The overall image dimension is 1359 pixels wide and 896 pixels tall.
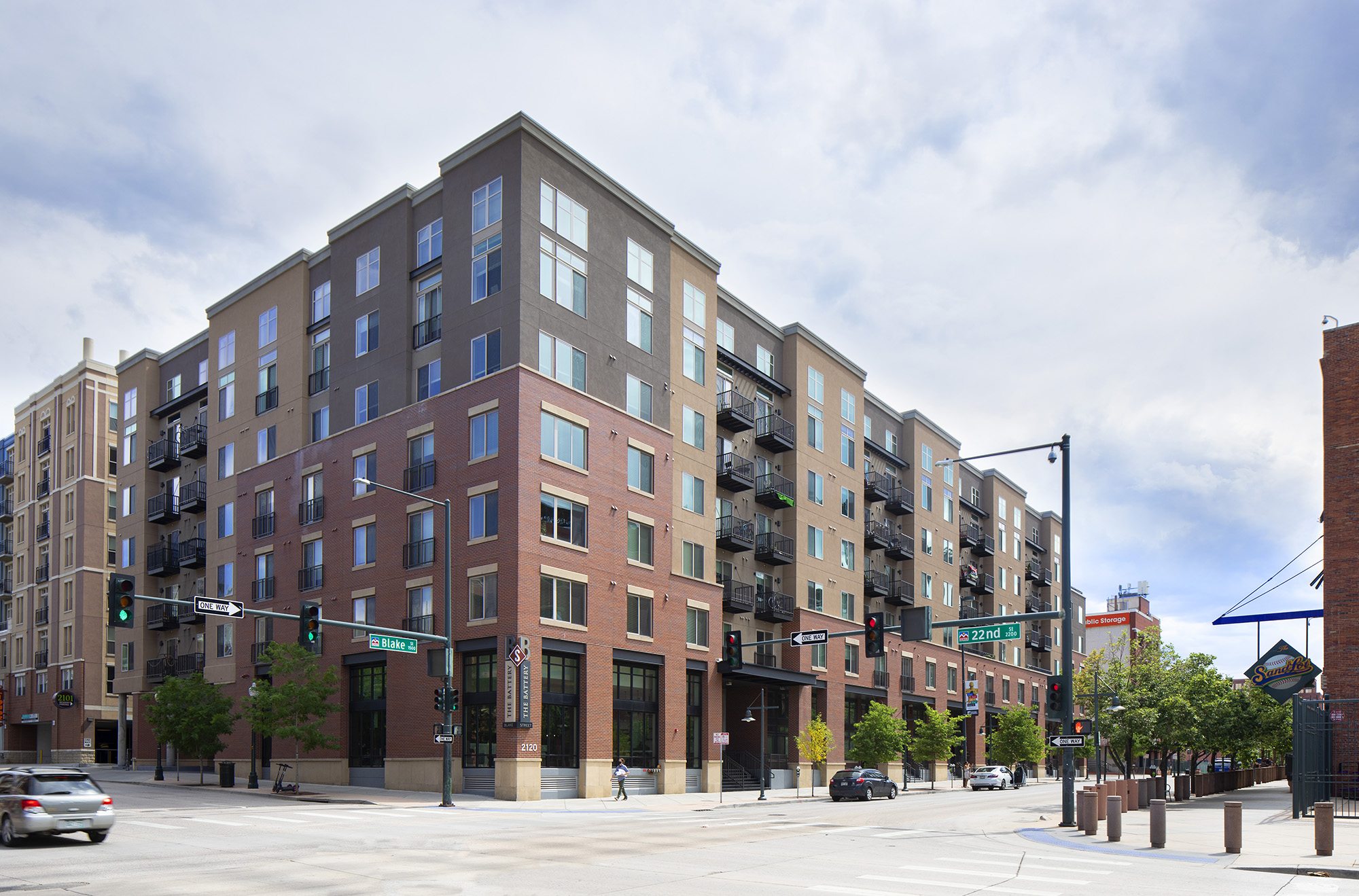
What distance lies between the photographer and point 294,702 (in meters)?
46.3

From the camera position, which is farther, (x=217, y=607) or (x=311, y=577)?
(x=311, y=577)

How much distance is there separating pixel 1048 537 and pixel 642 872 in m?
105

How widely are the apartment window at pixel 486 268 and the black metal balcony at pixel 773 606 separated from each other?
24498 mm

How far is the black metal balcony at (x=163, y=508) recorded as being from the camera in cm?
6688

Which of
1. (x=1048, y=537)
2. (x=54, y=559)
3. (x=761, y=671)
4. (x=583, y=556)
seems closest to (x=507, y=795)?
(x=583, y=556)

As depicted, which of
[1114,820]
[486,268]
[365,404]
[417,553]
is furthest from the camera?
[365,404]

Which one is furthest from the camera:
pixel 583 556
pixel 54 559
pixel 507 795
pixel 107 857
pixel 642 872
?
pixel 54 559

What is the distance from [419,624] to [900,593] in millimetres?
40587

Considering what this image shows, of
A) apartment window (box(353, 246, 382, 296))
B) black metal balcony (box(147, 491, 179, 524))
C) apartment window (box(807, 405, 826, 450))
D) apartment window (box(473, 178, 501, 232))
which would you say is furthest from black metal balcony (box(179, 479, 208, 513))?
apartment window (box(807, 405, 826, 450))

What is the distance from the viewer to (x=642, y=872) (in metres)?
18.1

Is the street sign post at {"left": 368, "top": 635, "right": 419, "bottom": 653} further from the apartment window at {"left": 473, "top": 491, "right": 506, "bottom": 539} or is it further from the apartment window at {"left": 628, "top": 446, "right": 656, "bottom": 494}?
the apartment window at {"left": 628, "top": 446, "right": 656, "bottom": 494}

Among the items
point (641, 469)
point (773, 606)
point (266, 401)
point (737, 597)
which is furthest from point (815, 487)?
point (266, 401)

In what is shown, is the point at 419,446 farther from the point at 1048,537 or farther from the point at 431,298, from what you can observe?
the point at 1048,537

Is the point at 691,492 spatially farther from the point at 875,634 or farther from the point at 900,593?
the point at 900,593
